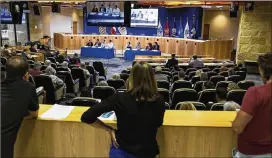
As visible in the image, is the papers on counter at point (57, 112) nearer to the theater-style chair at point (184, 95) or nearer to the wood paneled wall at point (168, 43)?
the theater-style chair at point (184, 95)

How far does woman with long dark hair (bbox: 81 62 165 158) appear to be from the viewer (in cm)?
199

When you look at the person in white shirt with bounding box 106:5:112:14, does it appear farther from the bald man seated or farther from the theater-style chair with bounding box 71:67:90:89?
the bald man seated

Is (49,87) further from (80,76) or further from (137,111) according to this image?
(137,111)

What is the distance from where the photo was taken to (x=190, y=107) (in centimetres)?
358

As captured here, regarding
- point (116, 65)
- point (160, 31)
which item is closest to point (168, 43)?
point (160, 31)

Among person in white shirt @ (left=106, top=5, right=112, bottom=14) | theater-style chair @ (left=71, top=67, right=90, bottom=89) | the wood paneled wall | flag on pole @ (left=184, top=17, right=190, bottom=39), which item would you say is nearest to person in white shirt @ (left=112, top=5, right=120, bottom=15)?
person in white shirt @ (left=106, top=5, right=112, bottom=14)

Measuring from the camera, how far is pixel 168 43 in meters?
18.9

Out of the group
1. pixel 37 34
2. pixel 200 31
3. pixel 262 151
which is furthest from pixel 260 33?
pixel 37 34

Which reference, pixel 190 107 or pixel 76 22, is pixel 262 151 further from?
pixel 76 22

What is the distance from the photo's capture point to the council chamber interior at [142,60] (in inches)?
104

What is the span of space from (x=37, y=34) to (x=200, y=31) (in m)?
10.6

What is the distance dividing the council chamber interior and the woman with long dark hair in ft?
1.58

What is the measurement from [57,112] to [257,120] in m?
1.68

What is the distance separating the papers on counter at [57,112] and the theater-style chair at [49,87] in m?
4.18
